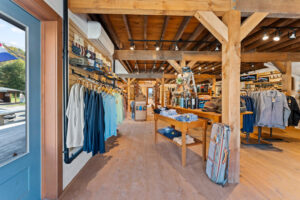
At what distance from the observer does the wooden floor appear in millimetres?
1833

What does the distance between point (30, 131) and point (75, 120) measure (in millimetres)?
495

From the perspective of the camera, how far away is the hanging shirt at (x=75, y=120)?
1819 millimetres

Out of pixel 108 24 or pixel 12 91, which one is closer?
pixel 12 91

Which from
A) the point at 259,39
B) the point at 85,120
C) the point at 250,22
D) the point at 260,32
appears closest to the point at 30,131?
the point at 85,120

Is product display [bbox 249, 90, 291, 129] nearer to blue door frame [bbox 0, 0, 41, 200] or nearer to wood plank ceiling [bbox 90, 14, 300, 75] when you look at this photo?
wood plank ceiling [bbox 90, 14, 300, 75]

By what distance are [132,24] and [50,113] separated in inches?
115

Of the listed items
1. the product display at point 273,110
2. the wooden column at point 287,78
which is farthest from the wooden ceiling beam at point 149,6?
the wooden column at point 287,78

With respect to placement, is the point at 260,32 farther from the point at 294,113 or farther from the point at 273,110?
the point at 294,113

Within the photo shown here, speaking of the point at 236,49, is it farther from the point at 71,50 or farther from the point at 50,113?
the point at 50,113

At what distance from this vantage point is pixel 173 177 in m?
2.21

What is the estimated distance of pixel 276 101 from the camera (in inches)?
137

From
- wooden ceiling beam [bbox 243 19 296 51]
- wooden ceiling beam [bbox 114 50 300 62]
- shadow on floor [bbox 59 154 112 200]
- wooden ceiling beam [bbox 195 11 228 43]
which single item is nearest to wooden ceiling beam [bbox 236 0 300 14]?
wooden ceiling beam [bbox 195 11 228 43]

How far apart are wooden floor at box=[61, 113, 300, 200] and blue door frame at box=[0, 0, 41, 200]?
1.68 feet

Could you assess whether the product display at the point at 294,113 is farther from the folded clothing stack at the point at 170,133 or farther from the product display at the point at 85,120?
the product display at the point at 85,120
